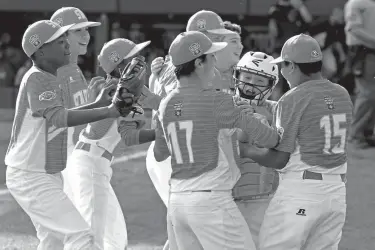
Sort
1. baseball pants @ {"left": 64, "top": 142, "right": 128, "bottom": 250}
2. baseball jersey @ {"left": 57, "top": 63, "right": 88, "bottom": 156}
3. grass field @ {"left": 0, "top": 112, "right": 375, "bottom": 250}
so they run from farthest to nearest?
grass field @ {"left": 0, "top": 112, "right": 375, "bottom": 250} < baseball pants @ {"left": 64, "top": 142, "right": 128, "bottom": 250} < baseball jersey @ {"left": 57, "top": 63, "right": 88, "bottom": 156}

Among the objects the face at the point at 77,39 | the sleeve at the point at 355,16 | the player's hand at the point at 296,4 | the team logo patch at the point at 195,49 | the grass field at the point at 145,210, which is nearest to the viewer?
the team logo patch at the point at 195,49

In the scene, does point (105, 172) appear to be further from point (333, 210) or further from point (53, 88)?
point (333, 210)

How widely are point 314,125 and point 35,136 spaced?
2040mm

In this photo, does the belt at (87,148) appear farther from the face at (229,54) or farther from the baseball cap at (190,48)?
Answer: the baseball cap at (190,48)

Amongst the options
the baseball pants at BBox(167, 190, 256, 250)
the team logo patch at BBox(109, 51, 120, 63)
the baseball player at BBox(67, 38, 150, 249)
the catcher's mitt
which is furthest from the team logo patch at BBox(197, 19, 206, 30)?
the baseball pants at BBox(167, 190, 256, 250)

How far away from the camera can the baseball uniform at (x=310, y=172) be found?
582 cm

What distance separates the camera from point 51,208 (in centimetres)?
636

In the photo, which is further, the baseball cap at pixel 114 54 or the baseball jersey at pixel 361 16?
the baseball jersey at pixel 361 16

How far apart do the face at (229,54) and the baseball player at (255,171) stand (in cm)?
116

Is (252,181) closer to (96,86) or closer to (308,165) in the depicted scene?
(308,165)

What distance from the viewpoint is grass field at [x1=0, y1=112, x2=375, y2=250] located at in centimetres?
878

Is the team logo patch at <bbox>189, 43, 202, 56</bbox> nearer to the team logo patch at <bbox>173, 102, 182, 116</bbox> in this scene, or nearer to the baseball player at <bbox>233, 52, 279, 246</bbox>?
the team logo patch at <bbox>173, 102, 182, 116</bbox>

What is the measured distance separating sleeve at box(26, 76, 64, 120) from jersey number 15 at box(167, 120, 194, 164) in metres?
0.98

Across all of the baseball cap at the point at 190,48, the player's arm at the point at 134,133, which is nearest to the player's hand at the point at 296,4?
the player's arm at the point at 134,133
